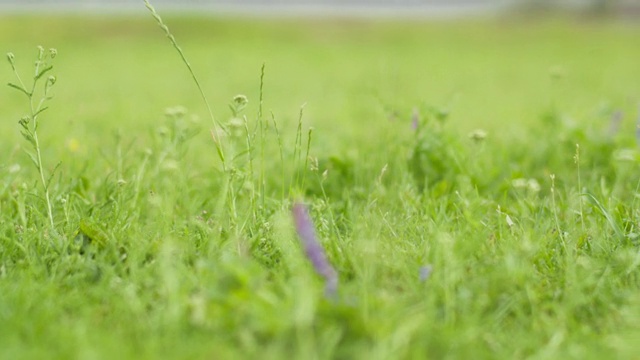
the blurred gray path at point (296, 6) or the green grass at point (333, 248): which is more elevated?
the green grass at point (333, 248)

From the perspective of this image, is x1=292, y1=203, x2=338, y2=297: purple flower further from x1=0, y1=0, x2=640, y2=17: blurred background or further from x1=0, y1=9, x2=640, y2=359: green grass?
x1=0, y1=0, x2=640, y2=17: blurred background

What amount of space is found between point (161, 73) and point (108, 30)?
23.9ft

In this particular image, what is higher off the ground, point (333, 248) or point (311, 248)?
point (311, 248)

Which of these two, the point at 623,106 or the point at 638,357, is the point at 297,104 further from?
the point at 638,357

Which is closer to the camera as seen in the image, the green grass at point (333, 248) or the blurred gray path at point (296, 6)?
the green grass at point (333, 248)

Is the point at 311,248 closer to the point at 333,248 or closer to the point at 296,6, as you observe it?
the point at 333,248

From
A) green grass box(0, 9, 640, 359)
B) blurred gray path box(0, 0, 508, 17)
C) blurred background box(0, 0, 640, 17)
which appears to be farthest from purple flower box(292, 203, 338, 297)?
blurred background box(0, 0, 640, 17)

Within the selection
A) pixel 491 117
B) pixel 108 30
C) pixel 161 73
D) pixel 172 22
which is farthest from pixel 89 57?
pixel 491 117

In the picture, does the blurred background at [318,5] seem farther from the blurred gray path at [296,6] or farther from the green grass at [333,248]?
the green grass at [333,248]

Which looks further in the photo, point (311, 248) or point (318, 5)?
point (318, 5)

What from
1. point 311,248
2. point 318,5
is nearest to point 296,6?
point 318,5

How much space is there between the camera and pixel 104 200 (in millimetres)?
2342

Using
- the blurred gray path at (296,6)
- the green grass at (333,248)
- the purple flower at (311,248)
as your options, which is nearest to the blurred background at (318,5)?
the blurred gray path at (296,6)

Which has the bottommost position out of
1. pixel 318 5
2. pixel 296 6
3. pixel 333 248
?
pixel 318 5
